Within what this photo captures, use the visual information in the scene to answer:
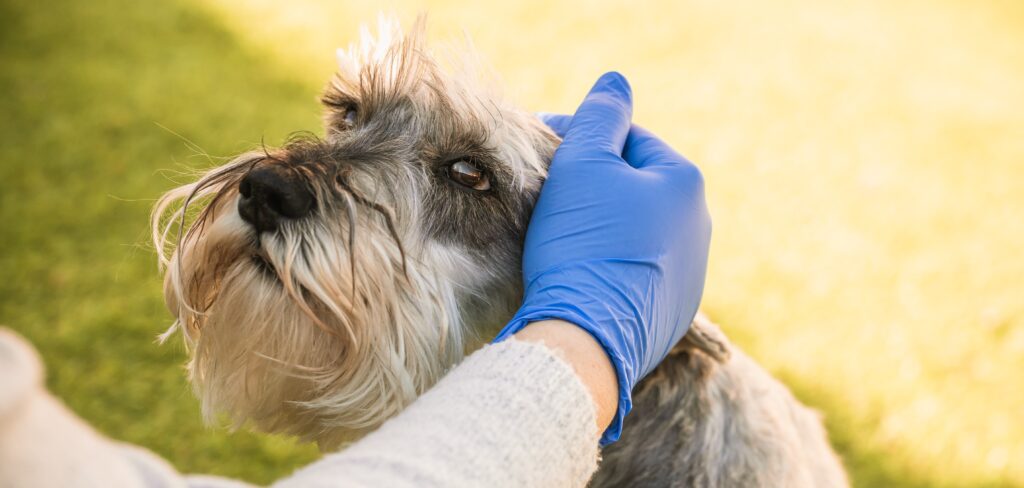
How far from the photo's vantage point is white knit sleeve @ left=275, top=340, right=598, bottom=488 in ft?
4.50

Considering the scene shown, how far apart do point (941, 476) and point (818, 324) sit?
4.71 feet

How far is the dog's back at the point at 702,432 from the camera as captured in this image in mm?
2236

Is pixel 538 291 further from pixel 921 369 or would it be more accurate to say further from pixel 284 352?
pixel 921 369

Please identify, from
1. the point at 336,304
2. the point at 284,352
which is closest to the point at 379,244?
the point at 336,304

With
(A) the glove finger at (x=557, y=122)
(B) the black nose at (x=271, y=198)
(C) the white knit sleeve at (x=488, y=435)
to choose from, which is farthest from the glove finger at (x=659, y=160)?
(B) the black nose at (x=271, y=198)

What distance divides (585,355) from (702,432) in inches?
23.9

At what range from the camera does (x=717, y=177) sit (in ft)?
25.2

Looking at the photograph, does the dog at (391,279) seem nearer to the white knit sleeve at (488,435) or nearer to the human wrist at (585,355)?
the human wrist at (585,355)

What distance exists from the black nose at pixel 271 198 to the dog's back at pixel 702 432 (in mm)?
1178

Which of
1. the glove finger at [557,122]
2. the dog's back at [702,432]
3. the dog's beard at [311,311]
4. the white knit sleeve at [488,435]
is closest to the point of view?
the white knit sleeve at [488,435]

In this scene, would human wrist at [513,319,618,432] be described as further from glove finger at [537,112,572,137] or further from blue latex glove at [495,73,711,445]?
glove finger at [537,112,572,137]

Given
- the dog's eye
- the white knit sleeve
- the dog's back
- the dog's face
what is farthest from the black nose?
the dog's back

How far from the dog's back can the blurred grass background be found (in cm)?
102

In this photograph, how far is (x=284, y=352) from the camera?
2002mm
